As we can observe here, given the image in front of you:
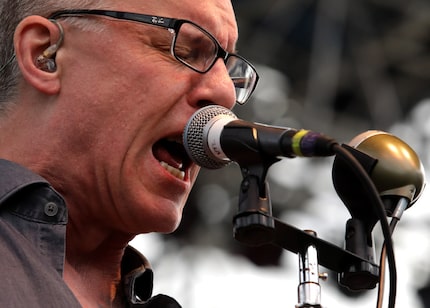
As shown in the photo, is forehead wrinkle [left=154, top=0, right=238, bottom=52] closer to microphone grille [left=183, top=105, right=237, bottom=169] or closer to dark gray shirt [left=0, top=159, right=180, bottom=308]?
microphone grille [left=183, top=105, right=237, bottom=169]

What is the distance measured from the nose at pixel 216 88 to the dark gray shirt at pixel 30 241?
0.53m

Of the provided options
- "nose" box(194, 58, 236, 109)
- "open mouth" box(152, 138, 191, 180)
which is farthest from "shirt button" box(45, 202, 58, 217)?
"nose" box(194, 58, 236, 109)

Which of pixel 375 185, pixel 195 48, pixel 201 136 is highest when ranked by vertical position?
pixel 195 48

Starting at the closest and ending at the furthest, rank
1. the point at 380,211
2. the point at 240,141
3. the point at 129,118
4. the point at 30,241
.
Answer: the point at 380,211 < the point at 240,141 < the point at 30,241 < the point at 129,118

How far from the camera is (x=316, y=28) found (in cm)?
729

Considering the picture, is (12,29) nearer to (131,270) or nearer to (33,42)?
(33,42)

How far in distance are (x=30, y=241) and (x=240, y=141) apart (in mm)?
673

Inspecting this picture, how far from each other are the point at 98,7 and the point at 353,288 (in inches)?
45.9

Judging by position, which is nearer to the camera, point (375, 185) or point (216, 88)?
point (375, 185)

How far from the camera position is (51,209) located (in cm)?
272

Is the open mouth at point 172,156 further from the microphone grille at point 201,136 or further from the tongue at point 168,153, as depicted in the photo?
the microphone grille at point 201,136

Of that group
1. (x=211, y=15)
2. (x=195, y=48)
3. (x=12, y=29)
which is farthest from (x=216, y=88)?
(x=12, y=29)

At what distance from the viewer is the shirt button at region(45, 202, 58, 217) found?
2713 mm

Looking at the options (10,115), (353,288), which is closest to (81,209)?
(10,115)
